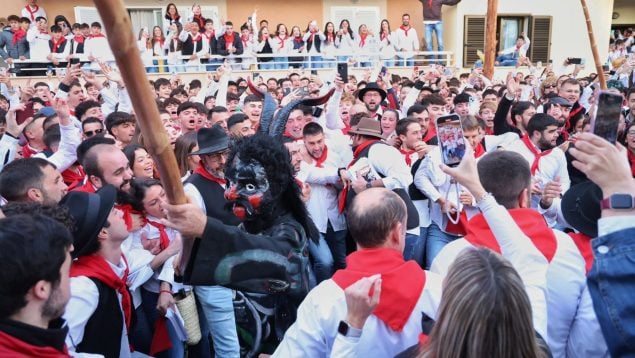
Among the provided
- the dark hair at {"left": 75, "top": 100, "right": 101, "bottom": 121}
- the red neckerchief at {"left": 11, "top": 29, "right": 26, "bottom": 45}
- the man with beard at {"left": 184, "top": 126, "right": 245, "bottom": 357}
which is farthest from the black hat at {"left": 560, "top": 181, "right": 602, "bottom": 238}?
the red neckerchief at {"left": 11, "top": 29, "right": 26, "bottom": 45}

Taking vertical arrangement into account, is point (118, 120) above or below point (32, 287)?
above

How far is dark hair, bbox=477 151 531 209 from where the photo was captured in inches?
91.4

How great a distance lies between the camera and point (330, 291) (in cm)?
198

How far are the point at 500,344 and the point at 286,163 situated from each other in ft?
4.52

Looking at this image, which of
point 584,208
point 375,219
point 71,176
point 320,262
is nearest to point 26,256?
point 375,219

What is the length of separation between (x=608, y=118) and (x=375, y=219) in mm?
877

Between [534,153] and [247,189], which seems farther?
[534,153]

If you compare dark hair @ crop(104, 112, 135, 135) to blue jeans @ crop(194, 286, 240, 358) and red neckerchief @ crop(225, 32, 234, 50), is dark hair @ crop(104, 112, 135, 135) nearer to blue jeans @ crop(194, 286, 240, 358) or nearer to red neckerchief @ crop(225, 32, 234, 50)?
blue jeans @ crop(194, 286, 240, 358)

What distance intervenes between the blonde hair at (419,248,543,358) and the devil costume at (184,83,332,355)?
76cm

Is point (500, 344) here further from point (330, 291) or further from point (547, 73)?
point (547, 73)

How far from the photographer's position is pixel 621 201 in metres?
1.33

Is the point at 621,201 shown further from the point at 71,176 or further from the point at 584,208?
the point at 71,176

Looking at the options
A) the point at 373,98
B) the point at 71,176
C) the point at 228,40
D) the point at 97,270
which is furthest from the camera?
the point at 228,40

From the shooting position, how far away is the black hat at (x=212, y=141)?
3.36 meters
